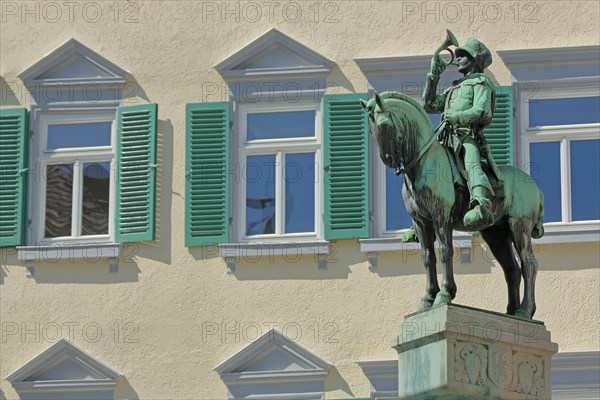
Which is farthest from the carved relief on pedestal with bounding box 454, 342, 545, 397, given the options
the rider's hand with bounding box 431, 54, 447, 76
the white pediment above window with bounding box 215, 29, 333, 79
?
the white pediment above window with bounding box 215, 29, 333, 79

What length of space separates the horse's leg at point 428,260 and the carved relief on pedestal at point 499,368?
70 cm

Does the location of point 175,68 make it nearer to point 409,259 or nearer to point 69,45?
point 69,45

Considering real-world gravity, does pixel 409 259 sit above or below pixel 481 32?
below

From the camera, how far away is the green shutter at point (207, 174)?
20859mm

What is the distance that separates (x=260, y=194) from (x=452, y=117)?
22.2ft

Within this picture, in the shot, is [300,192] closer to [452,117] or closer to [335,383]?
[335,383]

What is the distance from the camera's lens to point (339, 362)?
2028cm

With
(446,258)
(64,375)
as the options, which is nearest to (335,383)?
(64,375)

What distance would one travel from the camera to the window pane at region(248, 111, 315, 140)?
2111 cm

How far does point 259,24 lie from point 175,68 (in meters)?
1.06

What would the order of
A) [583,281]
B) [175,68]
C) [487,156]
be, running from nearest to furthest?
[487,156] < [583,281] < [175,68]

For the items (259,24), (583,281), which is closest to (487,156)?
(583,281)

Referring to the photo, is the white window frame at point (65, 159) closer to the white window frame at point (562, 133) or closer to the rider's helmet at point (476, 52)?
the white window frame at point (562, 133)

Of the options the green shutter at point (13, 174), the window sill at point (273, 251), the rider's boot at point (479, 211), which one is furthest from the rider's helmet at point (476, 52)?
the green shutter at point (13, 174)
